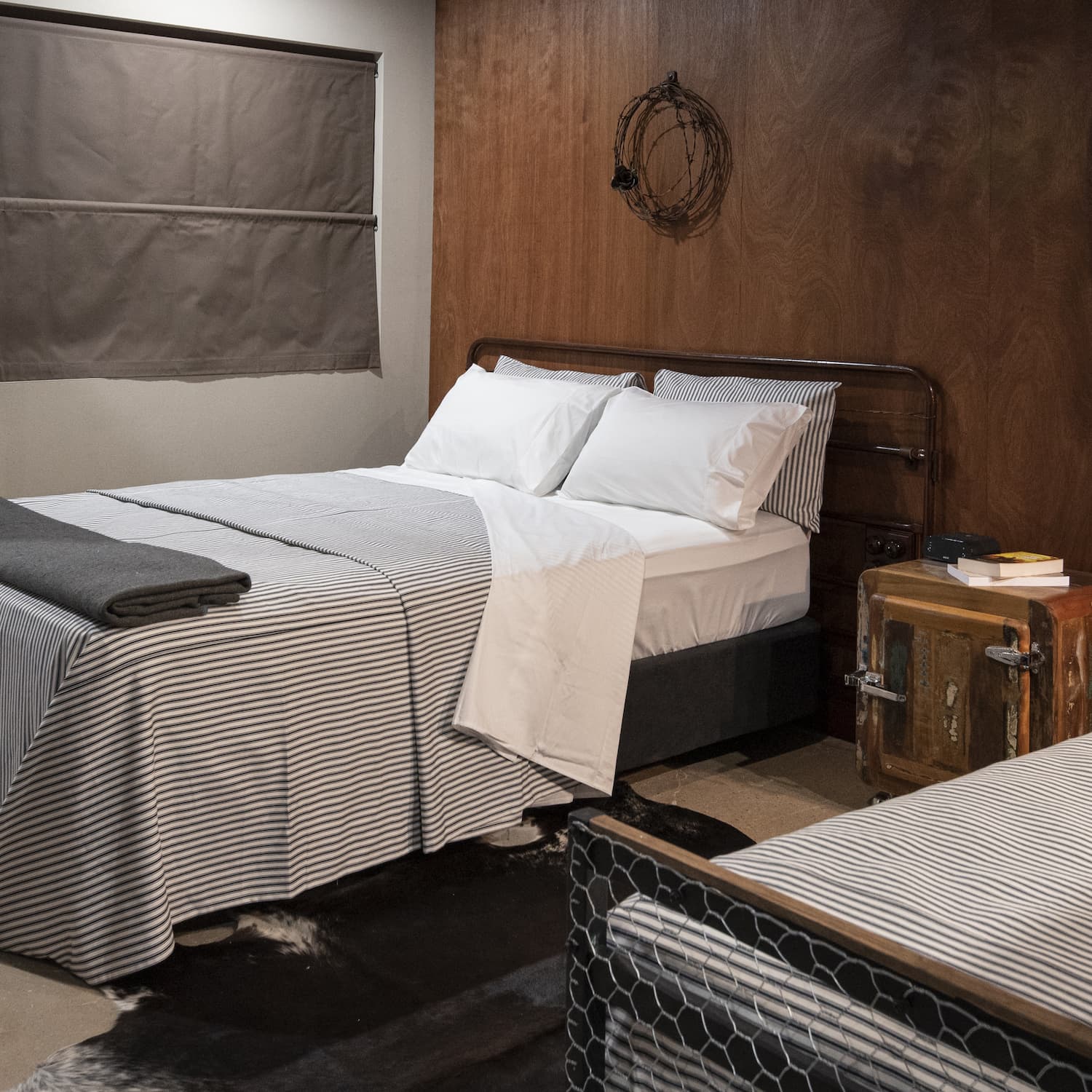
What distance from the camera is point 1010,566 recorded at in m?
2.87

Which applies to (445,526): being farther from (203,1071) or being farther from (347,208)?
(347,208)

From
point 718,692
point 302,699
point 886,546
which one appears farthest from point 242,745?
point 886,546

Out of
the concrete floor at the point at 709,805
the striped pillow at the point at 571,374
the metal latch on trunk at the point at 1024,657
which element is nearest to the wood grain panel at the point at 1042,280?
the metal latch on trunk at the point at 1024,657

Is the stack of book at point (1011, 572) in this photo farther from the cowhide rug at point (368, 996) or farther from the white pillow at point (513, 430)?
the white pillow at point (513, 430)

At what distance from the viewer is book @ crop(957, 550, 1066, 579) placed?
9.41 ft

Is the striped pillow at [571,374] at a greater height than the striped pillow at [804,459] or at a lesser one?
greater

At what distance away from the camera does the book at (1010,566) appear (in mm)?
2867

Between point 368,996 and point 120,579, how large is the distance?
883 millimetres

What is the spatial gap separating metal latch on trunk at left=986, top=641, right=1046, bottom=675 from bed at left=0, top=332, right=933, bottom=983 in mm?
753

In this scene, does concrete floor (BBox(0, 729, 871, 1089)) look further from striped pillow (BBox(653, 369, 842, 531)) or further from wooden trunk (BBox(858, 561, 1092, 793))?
striped pillow (BBox(653, 369, 842, 531))

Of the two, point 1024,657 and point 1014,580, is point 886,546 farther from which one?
point 1024,657

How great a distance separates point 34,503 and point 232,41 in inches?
77.4

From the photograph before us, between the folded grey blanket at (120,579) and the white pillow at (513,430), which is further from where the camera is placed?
the white pillow at (513,430)

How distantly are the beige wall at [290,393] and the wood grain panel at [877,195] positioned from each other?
63.3 inches
